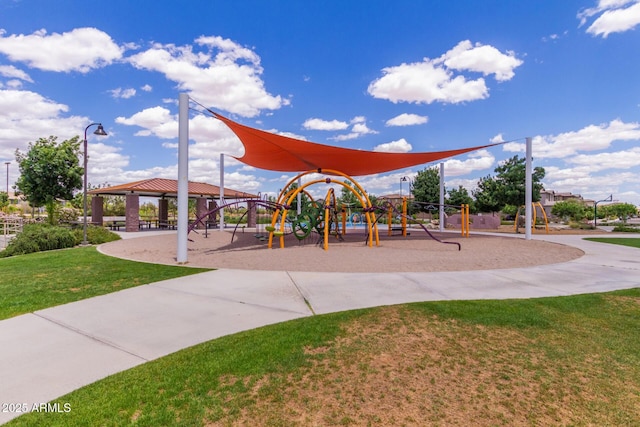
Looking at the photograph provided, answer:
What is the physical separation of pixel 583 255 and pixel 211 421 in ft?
42.3

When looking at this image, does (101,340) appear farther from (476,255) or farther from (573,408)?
(476,255)

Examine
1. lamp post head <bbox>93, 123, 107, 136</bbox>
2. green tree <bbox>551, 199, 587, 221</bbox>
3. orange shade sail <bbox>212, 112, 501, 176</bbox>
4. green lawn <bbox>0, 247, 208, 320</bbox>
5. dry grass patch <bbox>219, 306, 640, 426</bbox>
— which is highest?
lamp post head <bbox>93, 123, 107, 136</bbox>

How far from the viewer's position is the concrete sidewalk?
3145mm

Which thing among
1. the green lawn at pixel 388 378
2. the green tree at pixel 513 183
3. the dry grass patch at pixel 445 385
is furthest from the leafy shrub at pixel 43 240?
the green tree at pixel 513 183

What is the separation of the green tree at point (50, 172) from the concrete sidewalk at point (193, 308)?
63.7 ft

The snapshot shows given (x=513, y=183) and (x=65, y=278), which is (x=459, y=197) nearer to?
(x=513, y=183)

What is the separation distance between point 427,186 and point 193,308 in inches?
1547

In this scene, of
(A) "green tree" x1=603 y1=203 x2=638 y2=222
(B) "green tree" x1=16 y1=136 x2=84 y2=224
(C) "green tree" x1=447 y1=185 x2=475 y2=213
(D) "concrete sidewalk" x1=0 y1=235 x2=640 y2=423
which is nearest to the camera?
(D) "concrete sidewalk" x1=0 y1=235 x2=640 y2=423

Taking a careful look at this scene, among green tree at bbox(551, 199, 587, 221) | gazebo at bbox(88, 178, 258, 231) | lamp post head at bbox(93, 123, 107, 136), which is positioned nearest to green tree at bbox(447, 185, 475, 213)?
green tree at bbox(551, 199, 587, 221)

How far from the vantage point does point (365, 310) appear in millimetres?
4688

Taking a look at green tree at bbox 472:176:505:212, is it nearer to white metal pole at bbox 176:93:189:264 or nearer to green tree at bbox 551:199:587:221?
green tree at bbox 551:199:587:221

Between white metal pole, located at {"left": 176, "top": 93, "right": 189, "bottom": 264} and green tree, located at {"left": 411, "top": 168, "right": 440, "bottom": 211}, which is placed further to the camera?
green tree, located at {"left": 411, "top": 168, "right": 440, "bottom": 211}

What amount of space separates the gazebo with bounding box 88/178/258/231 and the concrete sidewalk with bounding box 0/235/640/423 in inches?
700

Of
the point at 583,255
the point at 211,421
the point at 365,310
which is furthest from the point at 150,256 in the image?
the point at 583,255
